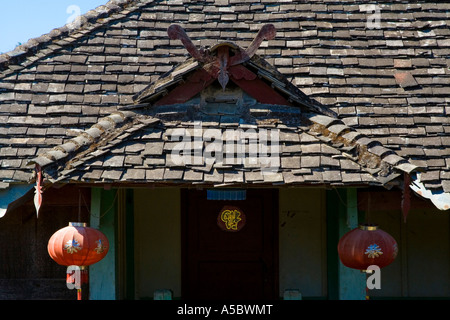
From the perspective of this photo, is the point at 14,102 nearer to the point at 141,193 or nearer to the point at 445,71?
the point at 141,193

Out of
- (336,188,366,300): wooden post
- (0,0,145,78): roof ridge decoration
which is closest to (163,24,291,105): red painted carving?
(336,188,366,300): wooden post

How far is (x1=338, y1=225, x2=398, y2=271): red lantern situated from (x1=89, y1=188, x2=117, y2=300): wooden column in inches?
99.8

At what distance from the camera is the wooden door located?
813cm

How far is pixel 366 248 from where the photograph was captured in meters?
5.97

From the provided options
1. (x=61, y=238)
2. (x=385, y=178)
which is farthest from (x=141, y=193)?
(x=385, y=178)

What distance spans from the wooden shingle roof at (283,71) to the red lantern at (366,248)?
529 millimetres

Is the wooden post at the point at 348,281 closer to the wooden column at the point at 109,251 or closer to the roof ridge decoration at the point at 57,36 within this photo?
the wooden column at the point at 109,251

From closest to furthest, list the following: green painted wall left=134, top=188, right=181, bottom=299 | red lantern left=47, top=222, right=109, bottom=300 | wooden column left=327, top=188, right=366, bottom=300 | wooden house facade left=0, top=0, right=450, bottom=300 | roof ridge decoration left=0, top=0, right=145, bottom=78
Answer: red lantern left=47, top=222, right=109, bottom=300 < wooden house facade left=0, top=0, right=450, bottom=300 < wooden column left=327, top=188, right=366, bottom=300 < roof ridge decoration left=0, top=0, right=145, bottom=78 < green painted wall left=134, top=188, right=181, bottom=299

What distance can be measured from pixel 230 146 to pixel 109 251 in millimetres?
1786

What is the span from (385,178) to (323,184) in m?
0.63

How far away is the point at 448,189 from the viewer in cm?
643

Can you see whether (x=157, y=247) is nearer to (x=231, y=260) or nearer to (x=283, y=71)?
(x=231, y=260)

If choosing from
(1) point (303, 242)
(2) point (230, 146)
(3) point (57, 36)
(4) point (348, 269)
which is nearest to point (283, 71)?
(2) point (230, 146)

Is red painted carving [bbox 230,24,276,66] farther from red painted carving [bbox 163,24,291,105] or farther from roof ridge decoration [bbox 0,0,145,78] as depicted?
roof ridge decoration [bbox 0,0,145,78]
